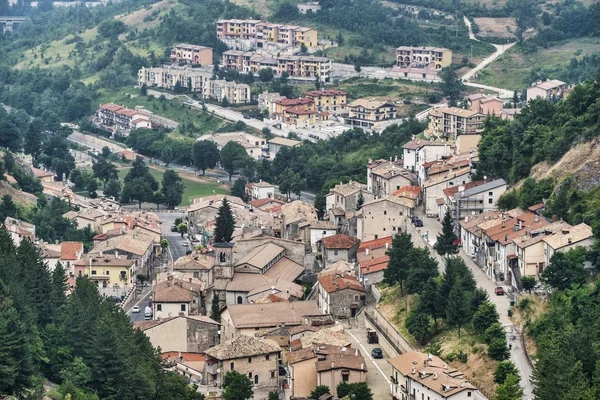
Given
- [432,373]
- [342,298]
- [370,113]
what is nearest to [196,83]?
[370,113]

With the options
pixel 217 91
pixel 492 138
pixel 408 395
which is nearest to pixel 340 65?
pixel 217 91

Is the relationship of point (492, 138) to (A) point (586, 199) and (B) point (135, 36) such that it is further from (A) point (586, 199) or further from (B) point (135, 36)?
(B) point (135, 36)

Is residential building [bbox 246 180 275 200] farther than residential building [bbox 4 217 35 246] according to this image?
Yes

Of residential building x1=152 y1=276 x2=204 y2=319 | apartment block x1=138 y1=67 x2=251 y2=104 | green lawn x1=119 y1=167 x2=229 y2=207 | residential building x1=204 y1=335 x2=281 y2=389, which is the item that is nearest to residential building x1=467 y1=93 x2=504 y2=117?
green lawn x1=119 y1=167 x2=229 y2=207

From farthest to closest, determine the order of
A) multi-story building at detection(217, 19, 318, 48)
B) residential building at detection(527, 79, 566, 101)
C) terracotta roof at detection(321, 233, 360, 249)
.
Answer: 1. multi-story building at detection(217, 19, 318, 48)
2. residential building at detection(527, 79, 566, 101)
3. terracotta roof at detection(321, 233, 360, 249)

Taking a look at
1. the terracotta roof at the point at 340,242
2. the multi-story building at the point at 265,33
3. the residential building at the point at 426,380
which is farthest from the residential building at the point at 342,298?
the multi-story building at the point at 265,33

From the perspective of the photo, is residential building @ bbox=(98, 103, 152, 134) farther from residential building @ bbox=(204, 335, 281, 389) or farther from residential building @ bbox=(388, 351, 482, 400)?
residential building @ bbox=(388, 351, 482, 400)

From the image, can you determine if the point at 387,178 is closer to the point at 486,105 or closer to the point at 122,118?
the point at 486,105
